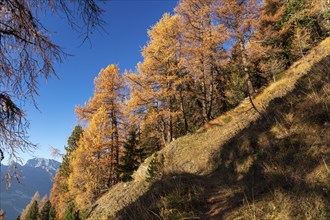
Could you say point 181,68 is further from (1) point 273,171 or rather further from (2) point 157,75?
(1) point 273,171

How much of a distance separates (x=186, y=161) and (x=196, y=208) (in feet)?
24.5

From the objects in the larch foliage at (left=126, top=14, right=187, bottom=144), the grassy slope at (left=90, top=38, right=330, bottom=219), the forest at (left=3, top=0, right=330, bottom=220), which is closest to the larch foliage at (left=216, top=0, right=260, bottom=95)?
the forest at (left=3, top=0, right=330, bottom=220)

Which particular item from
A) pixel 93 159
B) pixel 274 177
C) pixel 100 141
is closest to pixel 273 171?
pixel 274 177

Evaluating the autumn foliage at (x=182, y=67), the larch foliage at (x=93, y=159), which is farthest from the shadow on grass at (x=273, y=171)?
the larch foliage at (x=93, y=159)

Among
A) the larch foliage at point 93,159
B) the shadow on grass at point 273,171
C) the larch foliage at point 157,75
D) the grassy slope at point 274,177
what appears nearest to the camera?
the grassy slope at point 274,177

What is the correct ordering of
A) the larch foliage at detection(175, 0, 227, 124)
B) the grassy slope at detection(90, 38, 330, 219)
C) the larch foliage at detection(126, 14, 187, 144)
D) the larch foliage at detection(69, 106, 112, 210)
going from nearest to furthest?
the grassy slope at detection(90, 38, 330, 219), the larch foliage at detection(175, 0, 227, 124), the larch foliage at detection(126, 14, 187, 144), the larch foliage at detection(69, 106, 112, 210)

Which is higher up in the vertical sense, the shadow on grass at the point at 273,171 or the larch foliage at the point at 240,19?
the larch foliage at the point at 240,19

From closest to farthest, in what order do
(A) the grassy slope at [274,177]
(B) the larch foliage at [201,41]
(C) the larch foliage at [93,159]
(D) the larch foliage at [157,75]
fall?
1. (A) the grassy slope at [274,177]
2. (B) the larch foliage at [201,41]
3. (D) the larch foliage at [157,75]
4. (C) the larch foliage at [93,159]

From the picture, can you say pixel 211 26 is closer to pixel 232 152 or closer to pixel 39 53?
pixel 232 152

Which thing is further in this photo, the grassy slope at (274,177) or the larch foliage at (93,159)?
the larch foliage at (93,159)

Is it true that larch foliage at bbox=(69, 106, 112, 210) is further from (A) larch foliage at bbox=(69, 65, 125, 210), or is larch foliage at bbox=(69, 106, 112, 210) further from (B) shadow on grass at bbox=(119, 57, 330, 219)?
(B) shadow on grass at bbox=(119, 57, 330, 219)

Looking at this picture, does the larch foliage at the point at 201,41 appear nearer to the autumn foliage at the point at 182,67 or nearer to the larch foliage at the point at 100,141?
the autumn foliage at the point at 182,67

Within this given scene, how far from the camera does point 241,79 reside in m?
22.5

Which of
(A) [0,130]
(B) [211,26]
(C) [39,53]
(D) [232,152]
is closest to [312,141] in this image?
(D) [232,152]
